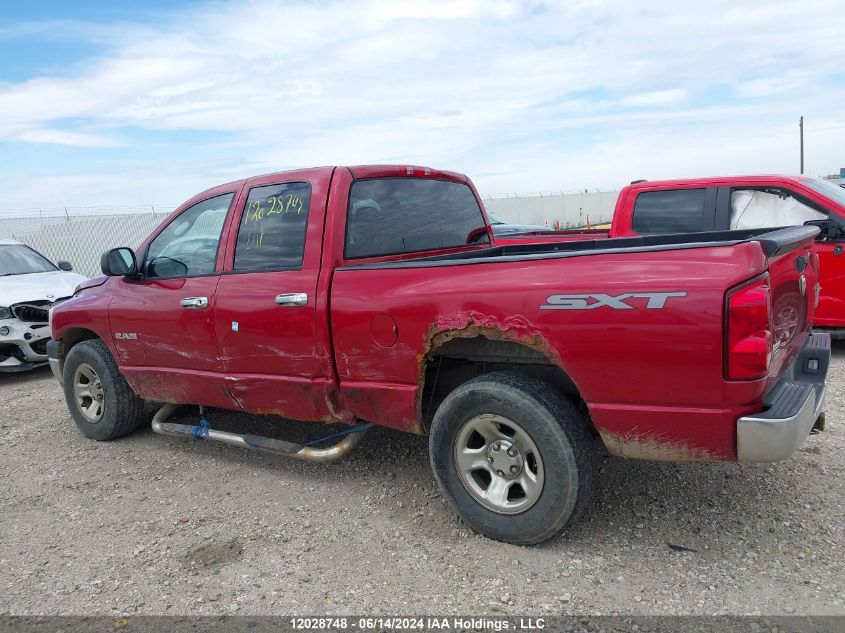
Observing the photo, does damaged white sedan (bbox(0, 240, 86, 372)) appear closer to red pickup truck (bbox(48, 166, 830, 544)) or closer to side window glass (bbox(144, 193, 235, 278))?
red pickup truck (bbox(48, 166, 830, 544))

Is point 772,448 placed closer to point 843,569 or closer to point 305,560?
point 843,569

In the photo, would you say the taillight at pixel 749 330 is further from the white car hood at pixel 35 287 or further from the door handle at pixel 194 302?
the white car hood at pixel 35 287

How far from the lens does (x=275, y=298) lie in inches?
154

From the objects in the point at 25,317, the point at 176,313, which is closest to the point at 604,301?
the point at 176,313

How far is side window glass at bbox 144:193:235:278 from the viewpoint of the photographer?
14.6 feet

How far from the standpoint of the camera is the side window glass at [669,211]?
689cm

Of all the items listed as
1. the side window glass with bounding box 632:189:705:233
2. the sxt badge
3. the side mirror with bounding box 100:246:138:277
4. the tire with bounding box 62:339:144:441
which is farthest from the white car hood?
the sxt badge

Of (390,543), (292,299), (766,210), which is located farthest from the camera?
(766,210)

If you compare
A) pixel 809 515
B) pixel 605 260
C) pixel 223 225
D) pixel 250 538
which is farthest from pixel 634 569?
pixel 223 225

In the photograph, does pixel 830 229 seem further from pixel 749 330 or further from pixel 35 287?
pixel 35 287

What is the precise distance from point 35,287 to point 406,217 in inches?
250

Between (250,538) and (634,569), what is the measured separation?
196 centimetres

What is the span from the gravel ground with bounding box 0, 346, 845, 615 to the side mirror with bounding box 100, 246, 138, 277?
138 cm

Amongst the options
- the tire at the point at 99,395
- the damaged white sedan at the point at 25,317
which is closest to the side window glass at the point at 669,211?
the tire at the point at 99,395
